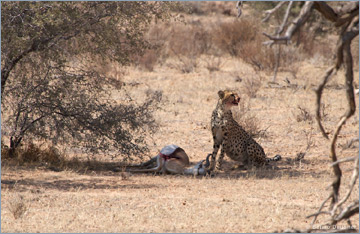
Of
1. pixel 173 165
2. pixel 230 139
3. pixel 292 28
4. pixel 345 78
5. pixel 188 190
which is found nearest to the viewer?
pixel 292 28

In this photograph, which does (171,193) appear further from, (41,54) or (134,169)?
(41,54)

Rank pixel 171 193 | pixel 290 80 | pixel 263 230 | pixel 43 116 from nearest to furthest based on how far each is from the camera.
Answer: pixel 263 230, pixel 171 193, pixel 43 116, pixel 290 80

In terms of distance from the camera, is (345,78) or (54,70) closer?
(345,78)

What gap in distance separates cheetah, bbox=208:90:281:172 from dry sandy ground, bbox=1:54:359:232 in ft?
0.94

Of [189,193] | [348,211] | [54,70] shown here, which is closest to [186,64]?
[54,70]

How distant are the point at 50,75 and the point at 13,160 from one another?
1.38 meters

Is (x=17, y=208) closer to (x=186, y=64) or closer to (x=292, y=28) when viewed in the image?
(x=292, y=28)

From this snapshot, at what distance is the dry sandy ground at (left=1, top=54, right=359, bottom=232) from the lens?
5.52m

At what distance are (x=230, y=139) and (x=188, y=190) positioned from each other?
180cm

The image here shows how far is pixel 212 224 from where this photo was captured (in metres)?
5.51

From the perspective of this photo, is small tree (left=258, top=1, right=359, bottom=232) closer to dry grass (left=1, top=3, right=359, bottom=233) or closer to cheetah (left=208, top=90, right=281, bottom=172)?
dry grass (left=1, top=3, right=359, bottom=233)

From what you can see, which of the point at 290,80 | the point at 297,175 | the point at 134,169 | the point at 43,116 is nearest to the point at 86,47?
the point at 43,116

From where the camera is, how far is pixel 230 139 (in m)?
8.66

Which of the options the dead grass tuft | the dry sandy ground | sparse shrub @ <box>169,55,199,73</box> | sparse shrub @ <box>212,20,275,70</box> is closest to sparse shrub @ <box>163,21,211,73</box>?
sparse shrub @ <box>169,55,199,73</box>
